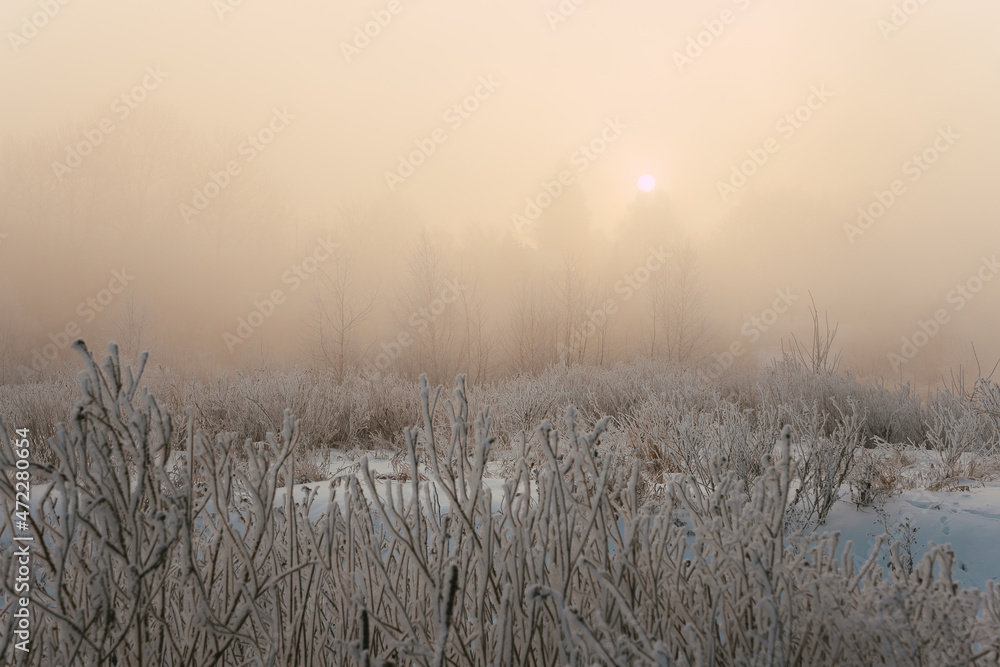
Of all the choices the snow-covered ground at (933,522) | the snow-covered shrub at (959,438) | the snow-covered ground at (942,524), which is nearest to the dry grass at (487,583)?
the snow-covered ground at (933,522)

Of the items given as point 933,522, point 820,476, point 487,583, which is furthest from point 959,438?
point 487,583

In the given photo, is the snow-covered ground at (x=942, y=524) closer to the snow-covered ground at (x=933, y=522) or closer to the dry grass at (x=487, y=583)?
the snow-covered ground at (x=933, y=522)

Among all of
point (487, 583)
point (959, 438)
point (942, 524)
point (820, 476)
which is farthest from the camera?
point (959, 438)

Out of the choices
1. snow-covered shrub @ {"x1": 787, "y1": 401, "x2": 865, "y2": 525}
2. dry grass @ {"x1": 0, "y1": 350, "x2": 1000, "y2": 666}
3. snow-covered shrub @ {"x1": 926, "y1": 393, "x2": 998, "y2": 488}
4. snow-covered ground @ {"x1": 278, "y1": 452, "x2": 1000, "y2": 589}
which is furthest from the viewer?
snow-covered shrub @ {"x1": 926, "y1": 393, "x2": 998, "y2": 488}

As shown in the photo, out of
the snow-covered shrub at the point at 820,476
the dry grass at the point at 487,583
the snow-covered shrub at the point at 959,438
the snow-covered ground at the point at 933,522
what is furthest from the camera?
the snow-covered shrub at the point at 959,438

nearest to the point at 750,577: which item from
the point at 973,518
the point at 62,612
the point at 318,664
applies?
the point at 318,664

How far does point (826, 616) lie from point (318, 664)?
43.6 inches

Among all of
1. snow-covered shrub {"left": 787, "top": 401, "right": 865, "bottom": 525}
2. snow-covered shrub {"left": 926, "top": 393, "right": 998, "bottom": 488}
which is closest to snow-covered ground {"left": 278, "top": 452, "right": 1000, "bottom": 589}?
snow-covered shrub {"left": 787, "top": 401, "right": 865, "bottom": 525}

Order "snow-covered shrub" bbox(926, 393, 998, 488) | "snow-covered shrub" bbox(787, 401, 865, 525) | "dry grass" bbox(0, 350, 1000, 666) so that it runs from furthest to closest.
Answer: "snow-covered shrub" bbox(926, 393, 998, 488) → "snow-covered shrub" bbox(787, 401, 865, 525) → "dry grass" bbox(0, 350, 1000, 666)

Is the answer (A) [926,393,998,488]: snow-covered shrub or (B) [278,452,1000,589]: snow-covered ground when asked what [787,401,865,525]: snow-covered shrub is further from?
(A) [926,393,998,488]: snow-covered shrub

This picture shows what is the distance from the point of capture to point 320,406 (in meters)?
6.59

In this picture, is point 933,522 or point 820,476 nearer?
point 933,522

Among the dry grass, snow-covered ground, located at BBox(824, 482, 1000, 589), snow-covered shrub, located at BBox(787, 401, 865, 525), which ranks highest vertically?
the dry grass

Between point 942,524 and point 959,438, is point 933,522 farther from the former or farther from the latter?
point 959,438
